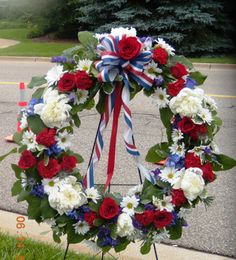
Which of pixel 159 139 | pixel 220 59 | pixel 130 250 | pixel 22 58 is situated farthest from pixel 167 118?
pixel 22 58

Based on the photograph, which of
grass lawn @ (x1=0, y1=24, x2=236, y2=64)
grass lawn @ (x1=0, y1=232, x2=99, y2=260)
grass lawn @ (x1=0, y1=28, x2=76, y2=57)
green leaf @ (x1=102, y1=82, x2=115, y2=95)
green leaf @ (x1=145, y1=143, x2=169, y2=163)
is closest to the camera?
green leaf @ (x1=102, y1=82, x2=115, y2=95)

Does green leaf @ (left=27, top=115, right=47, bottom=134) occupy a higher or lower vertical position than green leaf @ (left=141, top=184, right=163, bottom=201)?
higher

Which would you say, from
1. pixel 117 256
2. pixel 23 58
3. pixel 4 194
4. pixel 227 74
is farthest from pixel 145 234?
pixel 23 58

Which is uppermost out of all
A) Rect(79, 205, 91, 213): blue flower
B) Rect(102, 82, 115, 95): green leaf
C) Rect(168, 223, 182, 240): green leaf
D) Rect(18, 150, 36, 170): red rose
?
Rect(102, 82, 115, 95): green leaf

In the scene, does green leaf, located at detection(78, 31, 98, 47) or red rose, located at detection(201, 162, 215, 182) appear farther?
green leaf, located at detection(78, 31, 98, 47)

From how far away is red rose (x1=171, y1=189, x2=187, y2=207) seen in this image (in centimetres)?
259

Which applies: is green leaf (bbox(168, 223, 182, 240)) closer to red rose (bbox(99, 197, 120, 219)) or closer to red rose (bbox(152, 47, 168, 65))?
red rose (bbox(99, 197, 120, 219))

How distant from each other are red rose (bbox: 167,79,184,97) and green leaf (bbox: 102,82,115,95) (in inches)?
11.7

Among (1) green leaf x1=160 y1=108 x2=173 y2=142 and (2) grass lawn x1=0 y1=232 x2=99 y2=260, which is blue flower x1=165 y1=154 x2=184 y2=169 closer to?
(1) green leaf x1=160 y1=108 x2=173 y2=142

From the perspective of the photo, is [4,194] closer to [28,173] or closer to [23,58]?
[28,173]

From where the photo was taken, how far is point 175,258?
349cm

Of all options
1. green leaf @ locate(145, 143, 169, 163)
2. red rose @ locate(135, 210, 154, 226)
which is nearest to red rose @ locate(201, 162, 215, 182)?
green leaf @ locate(145, 143, 169, 163)

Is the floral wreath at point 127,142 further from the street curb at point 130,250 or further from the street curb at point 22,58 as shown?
the street curb at point 22,58

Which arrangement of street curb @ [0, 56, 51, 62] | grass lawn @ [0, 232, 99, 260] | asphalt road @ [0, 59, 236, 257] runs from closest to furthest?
1. grass lawn @ [0, 232, 99, 260]
2. asphalt road @ [0, 59, 236, 257]
3. street curb @ [0, 56, 51, 62]
